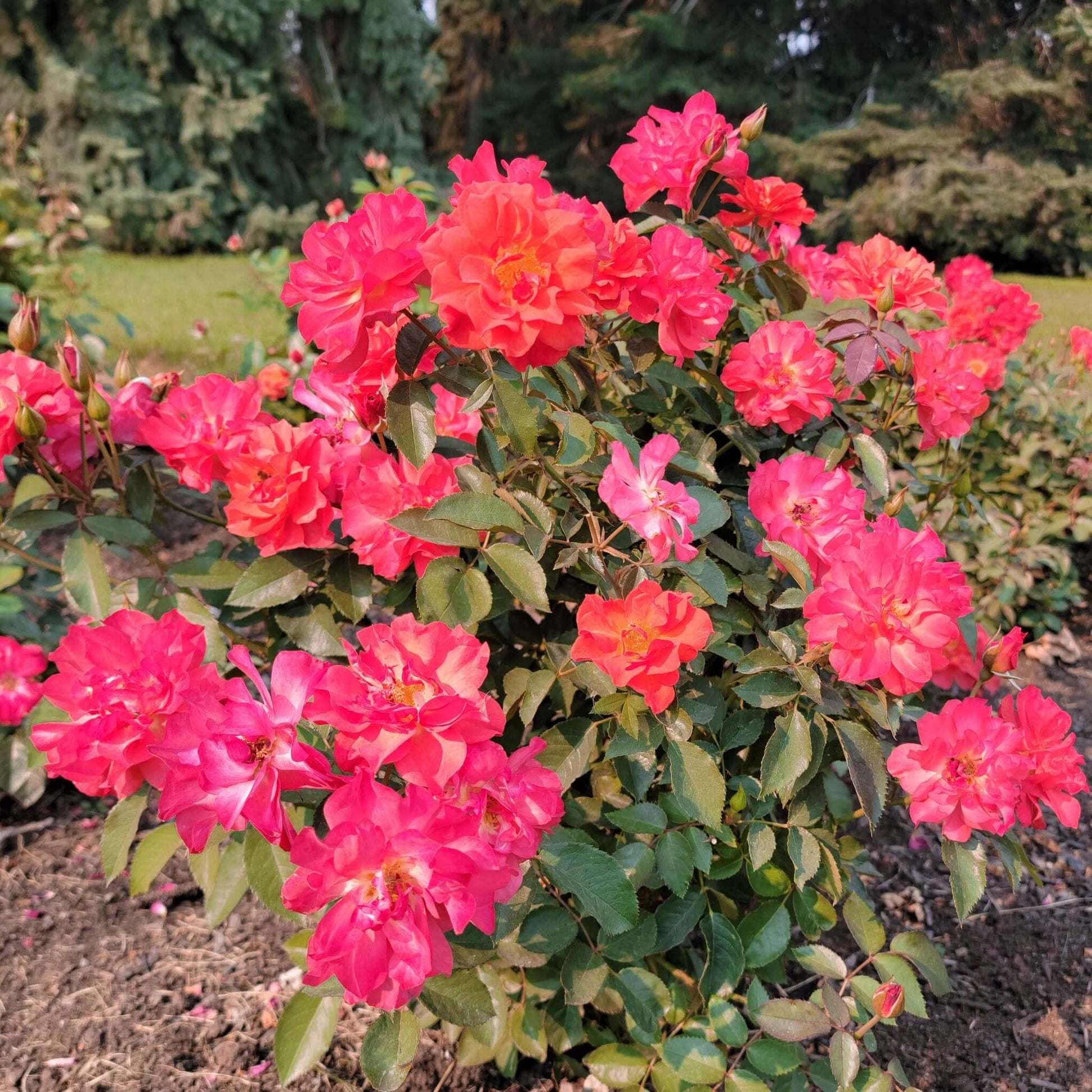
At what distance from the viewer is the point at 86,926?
1626 mm

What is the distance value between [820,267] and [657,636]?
93cm

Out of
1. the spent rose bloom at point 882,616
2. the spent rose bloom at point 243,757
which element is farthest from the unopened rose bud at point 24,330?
the spent rose bloom at point 882,616

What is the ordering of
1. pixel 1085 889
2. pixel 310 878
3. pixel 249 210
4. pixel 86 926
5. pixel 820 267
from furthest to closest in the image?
pixel 249 210 → pixel 1085 889 → pixel 86 926 → pixel 820 267 → pixel 310 878

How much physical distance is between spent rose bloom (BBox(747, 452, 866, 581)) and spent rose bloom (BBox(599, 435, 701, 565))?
161 mm

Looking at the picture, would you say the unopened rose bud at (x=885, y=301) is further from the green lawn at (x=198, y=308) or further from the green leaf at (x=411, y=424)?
the green lawn at (x=198, y=308)

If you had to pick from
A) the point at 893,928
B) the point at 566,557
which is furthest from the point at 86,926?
the point at 893,928

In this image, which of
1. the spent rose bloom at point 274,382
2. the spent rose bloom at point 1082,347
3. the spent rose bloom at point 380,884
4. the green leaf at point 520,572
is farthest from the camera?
the spent rose bloom at point 1082,347

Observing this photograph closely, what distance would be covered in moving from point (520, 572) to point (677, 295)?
34cm

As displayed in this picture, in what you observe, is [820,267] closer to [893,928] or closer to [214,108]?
[893,928]

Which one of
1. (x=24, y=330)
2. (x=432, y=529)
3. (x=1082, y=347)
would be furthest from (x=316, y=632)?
(x=1082, y=347)

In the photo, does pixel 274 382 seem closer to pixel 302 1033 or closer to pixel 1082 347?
pixel 302 1033

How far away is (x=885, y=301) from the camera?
44.7 inches

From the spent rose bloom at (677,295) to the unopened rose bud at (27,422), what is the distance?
0.67m

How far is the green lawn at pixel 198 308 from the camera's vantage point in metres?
3.74
